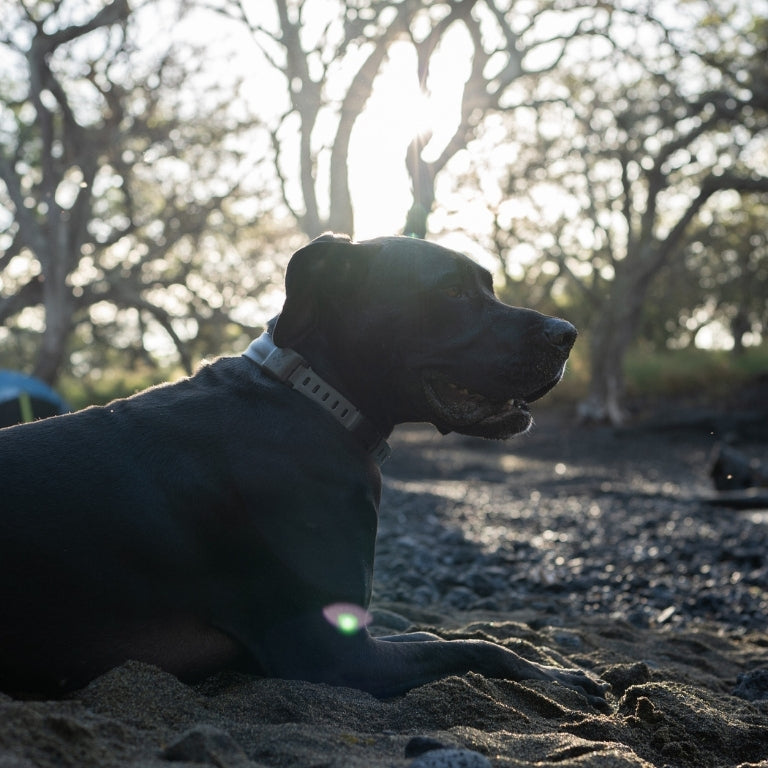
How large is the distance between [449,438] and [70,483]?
2027cm

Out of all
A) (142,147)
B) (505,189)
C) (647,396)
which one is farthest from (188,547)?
(647,396)

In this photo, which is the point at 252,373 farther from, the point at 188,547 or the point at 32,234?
the point at 32,234

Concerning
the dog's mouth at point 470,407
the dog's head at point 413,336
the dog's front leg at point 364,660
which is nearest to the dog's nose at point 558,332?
the dog's head at point 413,336

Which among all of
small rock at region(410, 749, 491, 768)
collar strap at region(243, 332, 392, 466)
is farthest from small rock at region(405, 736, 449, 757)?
collar strap at region(243, 332, 392, 466)

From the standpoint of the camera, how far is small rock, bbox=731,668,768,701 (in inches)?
154

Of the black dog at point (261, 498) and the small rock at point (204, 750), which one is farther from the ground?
the black dog at point (261, 498)

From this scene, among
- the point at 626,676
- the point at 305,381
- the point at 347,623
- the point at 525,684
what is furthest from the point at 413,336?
the point at 626,676

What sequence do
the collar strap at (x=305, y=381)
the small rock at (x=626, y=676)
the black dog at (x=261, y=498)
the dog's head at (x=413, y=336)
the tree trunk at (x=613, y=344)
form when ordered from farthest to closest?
the tree trunk at (x=613, y=344), the small rock at (x=626, y=676), the dog's head at (x=413, y=336), the collar strap at (x=305, y=381), the black dog at (x=261, y=498)

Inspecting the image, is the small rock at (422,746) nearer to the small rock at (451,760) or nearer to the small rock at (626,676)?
the small rock at (451,760)

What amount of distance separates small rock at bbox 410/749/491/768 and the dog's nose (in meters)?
1.84

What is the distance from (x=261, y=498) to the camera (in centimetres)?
306

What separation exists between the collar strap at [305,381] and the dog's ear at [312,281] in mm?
63

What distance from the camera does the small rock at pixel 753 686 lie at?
12.8ft

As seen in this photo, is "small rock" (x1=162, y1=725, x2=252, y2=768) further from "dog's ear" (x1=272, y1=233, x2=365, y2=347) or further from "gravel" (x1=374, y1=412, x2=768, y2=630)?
"gravel" (x1=374, y1=412, x2=768, y2=630)
